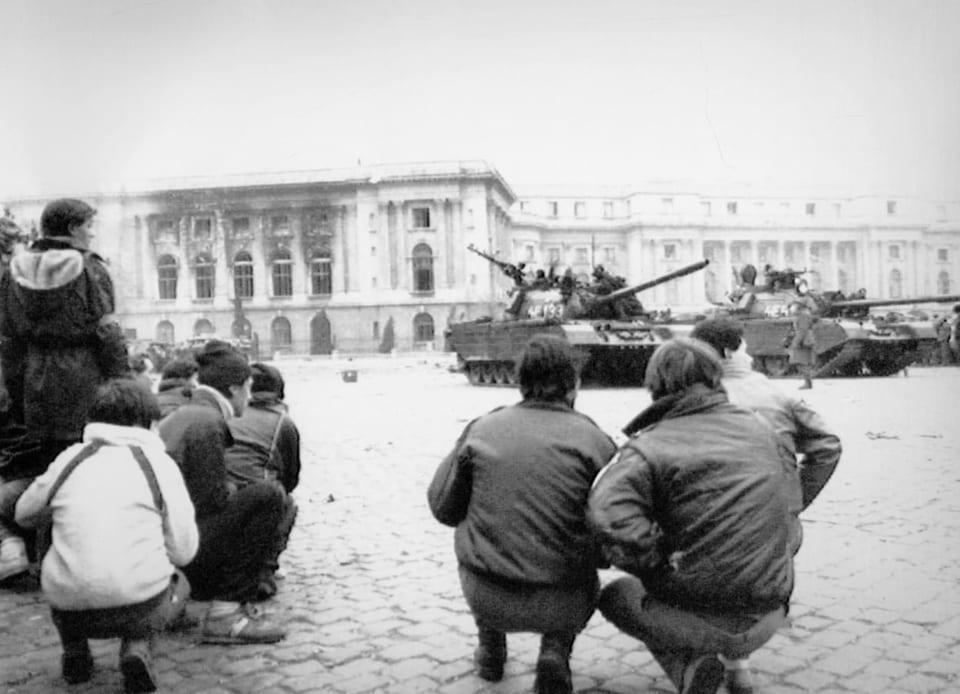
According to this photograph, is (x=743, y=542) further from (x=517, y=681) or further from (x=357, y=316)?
(x=357, y=316)

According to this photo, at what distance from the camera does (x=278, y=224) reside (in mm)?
21078

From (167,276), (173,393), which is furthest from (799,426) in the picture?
(167,276)

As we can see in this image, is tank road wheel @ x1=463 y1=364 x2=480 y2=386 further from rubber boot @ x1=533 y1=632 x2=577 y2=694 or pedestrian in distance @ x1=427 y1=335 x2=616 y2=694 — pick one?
rubber boot @ x1=533 y1=632 x2=577 y2=694

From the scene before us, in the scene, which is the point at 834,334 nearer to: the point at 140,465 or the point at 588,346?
the point at 588,346

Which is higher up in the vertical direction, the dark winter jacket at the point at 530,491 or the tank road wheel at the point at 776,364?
the dark winter jacket at the point at 530,491

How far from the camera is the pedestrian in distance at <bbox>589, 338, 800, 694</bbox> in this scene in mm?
3004

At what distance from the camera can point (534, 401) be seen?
11.6 feet

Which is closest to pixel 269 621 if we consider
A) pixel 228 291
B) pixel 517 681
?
pixel 517 681

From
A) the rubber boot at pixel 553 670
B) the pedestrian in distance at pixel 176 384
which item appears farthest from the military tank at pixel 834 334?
the rubber boot at pixel 553 670

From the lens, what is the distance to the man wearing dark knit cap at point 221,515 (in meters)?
4.11

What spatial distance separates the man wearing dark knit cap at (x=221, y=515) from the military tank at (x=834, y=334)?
1704cm

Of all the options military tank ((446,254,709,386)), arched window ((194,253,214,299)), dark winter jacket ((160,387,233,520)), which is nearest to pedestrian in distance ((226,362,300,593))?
dark winter jacket ((160,387,233,520))

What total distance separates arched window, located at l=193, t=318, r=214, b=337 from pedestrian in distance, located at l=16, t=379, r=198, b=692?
298 inches

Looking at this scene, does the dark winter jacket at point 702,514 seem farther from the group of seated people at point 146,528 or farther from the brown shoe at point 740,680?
the group of seated people at point 146,528
